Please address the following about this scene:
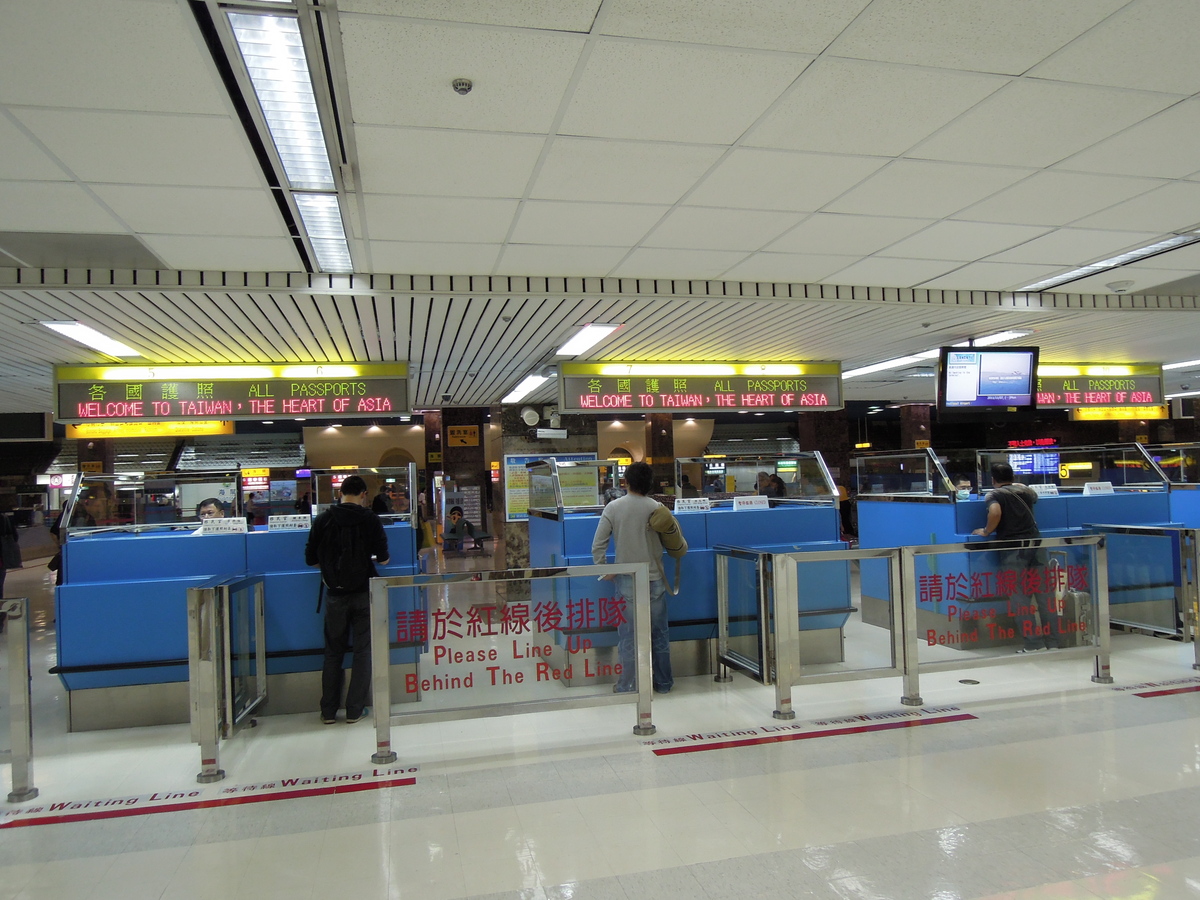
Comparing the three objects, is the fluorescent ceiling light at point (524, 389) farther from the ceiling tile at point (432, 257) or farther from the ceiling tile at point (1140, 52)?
the ceiling tile at point (1140, 52)

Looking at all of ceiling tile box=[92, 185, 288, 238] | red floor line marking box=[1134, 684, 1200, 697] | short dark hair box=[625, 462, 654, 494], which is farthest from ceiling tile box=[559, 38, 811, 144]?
red floor line marking box=[1134, 684, 1200, 697]

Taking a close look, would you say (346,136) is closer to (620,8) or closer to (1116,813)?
(620,8)

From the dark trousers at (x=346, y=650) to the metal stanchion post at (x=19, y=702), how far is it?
1.42 metres

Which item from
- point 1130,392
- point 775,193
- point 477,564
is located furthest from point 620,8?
point 477,564

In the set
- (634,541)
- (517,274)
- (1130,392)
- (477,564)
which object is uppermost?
(517,274)

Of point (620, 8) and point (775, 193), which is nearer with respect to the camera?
point (620, 8)

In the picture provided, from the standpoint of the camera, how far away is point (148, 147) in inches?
127

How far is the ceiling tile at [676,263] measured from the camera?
5117 mm

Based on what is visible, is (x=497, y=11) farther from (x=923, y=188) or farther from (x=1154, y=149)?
(x=1154, y=149)

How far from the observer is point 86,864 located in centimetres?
299

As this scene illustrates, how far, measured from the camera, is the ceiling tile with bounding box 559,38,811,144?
2715 millimetres

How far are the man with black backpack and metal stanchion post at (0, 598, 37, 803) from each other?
1.39 meters

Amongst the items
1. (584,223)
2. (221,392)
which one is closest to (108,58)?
(584,223)

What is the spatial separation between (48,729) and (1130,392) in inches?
439
